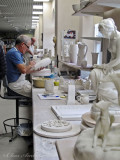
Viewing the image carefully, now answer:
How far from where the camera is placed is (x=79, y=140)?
0.87 m

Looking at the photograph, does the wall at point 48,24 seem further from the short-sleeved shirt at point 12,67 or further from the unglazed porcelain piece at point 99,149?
the unglazed porcelain piece at point 99,149

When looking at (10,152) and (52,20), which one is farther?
(52,20)

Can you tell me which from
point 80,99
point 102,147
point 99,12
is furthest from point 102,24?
point 99,12

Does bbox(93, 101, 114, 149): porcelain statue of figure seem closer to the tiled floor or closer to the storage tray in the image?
the storage tray

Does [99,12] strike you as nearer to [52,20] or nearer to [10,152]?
[10,152]

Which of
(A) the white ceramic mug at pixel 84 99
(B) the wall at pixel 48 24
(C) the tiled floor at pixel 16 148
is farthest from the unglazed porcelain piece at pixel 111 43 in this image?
(B) the wall at pixel 48 24

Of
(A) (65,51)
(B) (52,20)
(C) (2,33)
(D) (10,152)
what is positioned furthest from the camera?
(C) (2,33)

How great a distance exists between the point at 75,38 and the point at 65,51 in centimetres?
36

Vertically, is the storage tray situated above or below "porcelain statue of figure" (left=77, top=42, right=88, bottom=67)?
below

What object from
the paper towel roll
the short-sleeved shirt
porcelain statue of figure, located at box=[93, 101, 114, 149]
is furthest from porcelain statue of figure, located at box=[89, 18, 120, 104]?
the paper towel roll

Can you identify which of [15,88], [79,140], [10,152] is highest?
[79,140]

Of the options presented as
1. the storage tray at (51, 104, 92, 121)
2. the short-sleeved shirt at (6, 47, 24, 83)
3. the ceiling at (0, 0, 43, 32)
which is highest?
the ceiling at (0, 0, 43, 32)

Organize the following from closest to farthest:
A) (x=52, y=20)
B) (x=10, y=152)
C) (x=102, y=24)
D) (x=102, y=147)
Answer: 1. (x=102, y=147)
2. (x=102, y=24)
3. (x=10, y=152)
4. (x=52, y=20)

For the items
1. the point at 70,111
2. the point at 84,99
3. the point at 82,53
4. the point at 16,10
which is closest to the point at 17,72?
the point at 82,53
